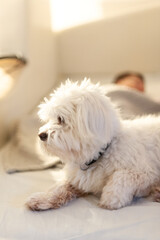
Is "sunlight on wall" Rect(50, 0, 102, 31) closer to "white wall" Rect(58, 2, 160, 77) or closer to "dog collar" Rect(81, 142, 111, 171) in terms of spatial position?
"white wall" Rect(58, 2, 160, 77)

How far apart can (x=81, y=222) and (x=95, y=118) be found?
1.15ft

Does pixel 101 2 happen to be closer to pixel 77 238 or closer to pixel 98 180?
pixel 98 180

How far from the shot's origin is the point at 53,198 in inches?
48.6

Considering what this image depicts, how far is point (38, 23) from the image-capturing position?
2455 millimetres

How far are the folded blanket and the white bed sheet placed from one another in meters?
0.36

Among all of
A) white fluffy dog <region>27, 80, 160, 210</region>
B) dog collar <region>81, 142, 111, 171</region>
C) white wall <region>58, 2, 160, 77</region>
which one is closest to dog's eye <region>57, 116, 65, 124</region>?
white fluffy dog <region>27, 80, 160, 210</region>

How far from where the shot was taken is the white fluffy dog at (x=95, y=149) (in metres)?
1.16

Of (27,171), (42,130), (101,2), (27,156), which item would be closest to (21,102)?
(27,156)

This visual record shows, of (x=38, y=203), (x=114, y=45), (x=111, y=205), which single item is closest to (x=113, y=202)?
(x=111, y=205)

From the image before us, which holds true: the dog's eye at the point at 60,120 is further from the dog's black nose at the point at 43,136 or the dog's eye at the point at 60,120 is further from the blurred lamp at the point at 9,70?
the blurred lamp at the point at 9,70

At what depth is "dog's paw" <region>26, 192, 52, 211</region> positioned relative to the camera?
1.20 meters

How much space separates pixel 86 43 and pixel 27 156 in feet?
4.66

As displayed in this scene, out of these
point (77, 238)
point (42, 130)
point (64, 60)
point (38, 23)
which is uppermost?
point (38, 23)

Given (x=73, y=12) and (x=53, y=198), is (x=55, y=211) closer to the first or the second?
(x=53, y=198)
